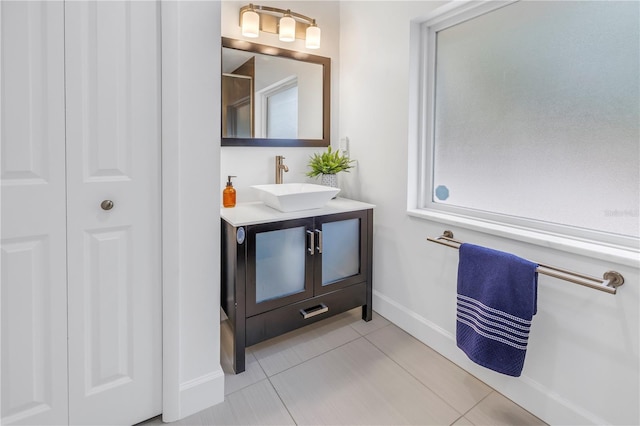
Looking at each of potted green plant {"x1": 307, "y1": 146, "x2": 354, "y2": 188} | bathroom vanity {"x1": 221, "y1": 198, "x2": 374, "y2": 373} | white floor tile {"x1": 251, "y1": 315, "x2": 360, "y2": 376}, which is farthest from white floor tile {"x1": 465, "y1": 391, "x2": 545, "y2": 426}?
potted green plant {"x1": 307, "y1": 146, "x2": 354, "y2": 188}

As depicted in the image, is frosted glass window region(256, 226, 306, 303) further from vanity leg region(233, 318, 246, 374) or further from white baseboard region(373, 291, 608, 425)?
white baseboard region(373, 291, 608, 425)

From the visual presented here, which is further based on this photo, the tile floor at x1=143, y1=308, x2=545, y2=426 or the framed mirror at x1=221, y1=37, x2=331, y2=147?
the framed mirror at x1=221, y1=37, x2=331, y2=147

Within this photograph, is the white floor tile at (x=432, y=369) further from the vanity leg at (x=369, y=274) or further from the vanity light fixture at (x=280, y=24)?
the vanity light fixture at (x=280, y=24)

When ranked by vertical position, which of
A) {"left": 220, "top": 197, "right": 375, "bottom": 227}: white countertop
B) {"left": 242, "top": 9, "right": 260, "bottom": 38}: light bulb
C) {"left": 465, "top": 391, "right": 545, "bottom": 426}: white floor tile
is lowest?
{"left": 465, "top": 391, "right": 545, "bottom": 426}: white floor tile

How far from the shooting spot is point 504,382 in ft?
5.53

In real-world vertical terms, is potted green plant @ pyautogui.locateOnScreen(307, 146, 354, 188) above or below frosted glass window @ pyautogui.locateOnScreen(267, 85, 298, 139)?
below

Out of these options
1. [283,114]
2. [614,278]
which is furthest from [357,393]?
[283,114]

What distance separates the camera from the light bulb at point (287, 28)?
7.48 feet

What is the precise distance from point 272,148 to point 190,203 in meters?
1.07

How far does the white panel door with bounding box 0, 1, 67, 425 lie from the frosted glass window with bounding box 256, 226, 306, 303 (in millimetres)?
886

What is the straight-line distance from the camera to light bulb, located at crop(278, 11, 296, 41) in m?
2.28

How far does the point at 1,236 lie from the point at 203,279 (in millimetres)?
688

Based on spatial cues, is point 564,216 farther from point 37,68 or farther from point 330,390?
point 37,68

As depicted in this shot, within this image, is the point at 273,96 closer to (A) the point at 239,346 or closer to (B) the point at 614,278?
(A) the point at 239,346
